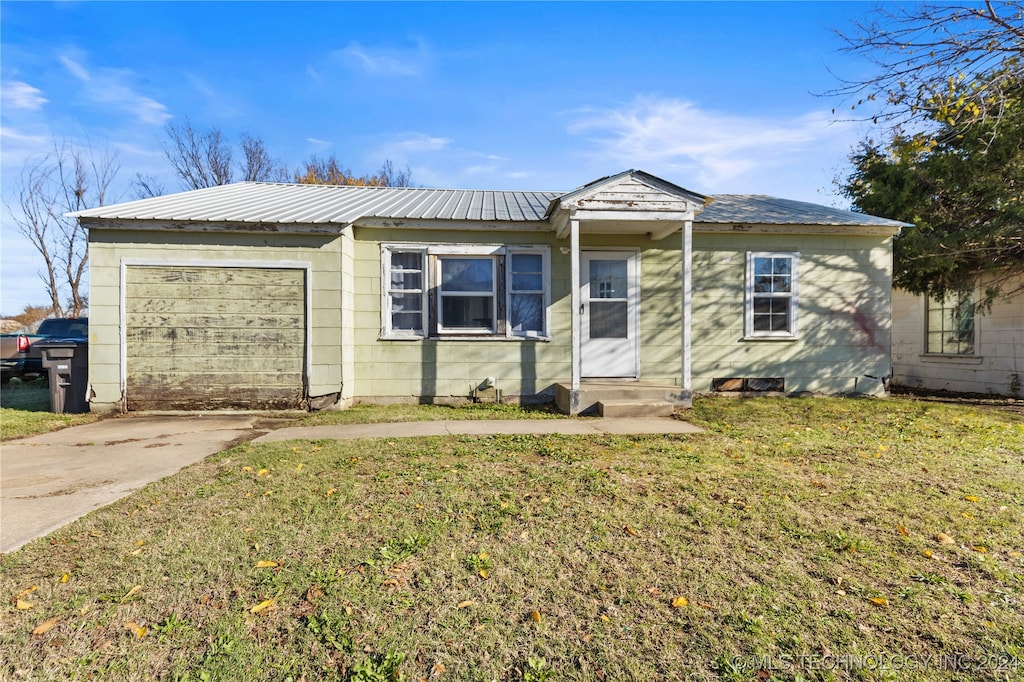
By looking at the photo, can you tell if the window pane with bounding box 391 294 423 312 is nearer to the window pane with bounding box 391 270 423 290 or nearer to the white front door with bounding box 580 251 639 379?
the window pane with bounding box 391 270 423 290

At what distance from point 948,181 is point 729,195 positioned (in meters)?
4.36

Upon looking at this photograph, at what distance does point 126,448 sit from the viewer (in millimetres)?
5996

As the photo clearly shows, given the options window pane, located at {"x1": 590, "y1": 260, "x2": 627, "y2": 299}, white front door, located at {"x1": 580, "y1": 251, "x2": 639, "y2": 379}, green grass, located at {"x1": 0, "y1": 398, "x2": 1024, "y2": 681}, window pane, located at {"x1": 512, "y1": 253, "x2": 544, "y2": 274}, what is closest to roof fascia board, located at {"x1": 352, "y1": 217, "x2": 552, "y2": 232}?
window pane, located at {"x1": 512, "y1": 253, "x2": 544, "y2": 274}

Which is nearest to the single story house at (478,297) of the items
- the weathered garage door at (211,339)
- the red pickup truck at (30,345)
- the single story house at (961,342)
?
the weathered garage door at (211,339)

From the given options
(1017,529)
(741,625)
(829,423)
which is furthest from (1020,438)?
(741,625)

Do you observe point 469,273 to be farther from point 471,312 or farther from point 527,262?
point 527,262

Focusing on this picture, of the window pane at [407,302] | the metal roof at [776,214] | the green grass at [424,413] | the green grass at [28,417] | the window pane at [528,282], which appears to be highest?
the metal roof at [776,214]

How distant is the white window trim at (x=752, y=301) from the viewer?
31.8 ft

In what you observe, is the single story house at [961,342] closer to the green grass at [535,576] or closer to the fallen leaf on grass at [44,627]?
the green grass at [535,576]

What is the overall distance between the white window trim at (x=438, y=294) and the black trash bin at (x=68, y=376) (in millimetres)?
4755

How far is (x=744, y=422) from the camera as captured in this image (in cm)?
720

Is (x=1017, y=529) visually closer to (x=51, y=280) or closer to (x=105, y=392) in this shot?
(x=105, y=392)

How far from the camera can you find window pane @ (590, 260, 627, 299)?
9.44 metres

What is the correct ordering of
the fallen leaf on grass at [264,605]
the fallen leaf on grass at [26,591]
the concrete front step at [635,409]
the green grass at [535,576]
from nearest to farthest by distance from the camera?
1. the green grass at [535,576]
2. the fallen leaf on grass at [264,605]
3. the fallen leaf on grass at [26,591]
4. the concrete front step at [635,409]
